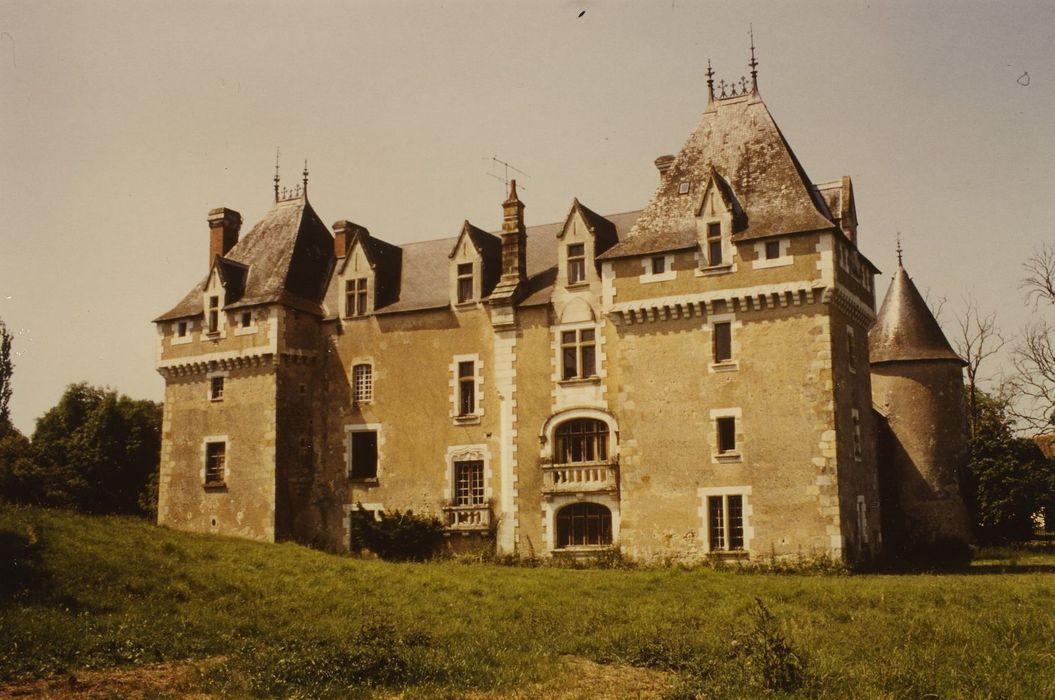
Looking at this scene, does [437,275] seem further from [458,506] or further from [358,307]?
[458,506]

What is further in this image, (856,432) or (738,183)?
(738,183)

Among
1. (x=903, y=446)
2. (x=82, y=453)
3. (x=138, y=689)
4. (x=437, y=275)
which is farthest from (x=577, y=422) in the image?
(x=82, y=453)

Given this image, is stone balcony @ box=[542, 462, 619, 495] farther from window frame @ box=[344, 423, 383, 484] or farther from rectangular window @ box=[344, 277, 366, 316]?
rectangular window @ box=[344, 277, 366, 316]

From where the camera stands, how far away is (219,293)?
33.4 meters

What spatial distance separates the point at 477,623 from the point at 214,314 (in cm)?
1992

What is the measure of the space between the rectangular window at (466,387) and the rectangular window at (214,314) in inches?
352

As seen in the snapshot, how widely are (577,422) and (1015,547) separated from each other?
15432mm

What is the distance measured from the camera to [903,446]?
33.4m

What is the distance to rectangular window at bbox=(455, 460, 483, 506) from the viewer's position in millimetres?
29875

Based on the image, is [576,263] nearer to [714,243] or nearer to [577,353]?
[577,353]

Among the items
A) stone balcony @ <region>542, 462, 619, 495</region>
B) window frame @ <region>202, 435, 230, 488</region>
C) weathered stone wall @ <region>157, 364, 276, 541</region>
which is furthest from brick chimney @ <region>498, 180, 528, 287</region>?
window frame @ <region>202, 435, 230, 488</region>

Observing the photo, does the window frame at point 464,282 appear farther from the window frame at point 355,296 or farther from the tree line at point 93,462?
the tree line at point 93,462

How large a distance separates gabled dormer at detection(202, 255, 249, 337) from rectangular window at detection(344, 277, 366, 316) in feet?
12.6

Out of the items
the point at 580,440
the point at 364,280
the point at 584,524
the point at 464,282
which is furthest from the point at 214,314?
the point at 584,524
